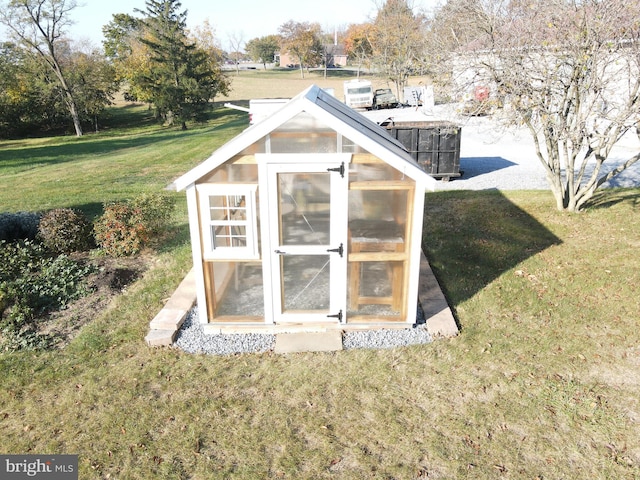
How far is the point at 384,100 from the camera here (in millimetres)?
35719

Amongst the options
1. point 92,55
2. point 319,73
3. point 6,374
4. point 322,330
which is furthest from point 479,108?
point 319,73

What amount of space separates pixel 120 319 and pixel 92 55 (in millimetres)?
40572

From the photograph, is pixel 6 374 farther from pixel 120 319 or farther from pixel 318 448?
pixel 318 448

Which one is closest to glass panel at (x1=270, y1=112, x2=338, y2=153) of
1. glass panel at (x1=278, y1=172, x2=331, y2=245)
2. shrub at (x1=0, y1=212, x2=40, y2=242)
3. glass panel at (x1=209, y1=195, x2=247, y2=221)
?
glass panel at (x1=278, y1=172, x2=331, y2=245)

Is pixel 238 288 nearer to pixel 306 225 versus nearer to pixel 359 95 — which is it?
pixel 306 225

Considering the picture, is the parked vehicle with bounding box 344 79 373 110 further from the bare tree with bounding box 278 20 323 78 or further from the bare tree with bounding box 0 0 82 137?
the bare tree with bounding box 278 20 323 78

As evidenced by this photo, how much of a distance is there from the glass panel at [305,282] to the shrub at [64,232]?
213 inches

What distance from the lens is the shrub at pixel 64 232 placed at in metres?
9.44

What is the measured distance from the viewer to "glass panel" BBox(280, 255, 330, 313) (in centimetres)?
653

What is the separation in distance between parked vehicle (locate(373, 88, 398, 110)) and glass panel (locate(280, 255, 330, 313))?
30454 millimetres

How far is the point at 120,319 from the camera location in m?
7.38

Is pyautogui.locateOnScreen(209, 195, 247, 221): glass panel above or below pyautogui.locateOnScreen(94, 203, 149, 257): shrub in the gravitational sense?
above

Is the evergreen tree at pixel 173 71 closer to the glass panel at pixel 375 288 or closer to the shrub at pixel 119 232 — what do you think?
the shrub at pixel 119 232

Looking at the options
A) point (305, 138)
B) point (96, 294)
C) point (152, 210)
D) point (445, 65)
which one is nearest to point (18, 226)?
point (152, 210)
